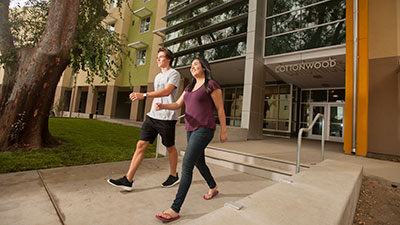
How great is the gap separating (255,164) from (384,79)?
6225mm

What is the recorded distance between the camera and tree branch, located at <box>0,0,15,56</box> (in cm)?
410

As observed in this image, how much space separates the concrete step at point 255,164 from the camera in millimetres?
3693

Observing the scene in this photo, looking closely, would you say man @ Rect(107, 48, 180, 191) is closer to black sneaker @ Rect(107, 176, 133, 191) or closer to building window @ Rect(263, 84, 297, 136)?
black sneaker @ Rect(107, 176, 133, 191)

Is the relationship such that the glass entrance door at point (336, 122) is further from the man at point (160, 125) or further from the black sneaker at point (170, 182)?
the man at point (160, 125)

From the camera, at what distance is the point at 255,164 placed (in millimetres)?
4320

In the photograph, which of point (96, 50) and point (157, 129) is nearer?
point (157, 129)

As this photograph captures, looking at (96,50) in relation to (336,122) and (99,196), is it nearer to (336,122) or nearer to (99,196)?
(99,196)

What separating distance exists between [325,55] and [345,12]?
1.80 m

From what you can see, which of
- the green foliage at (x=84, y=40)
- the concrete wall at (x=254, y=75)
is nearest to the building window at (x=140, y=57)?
the concrete wall at (x=254, y=75)

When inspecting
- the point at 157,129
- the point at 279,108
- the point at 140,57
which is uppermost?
the point at 140,57

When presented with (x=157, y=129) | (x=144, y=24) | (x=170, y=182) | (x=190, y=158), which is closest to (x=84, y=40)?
(x=157, y=129)

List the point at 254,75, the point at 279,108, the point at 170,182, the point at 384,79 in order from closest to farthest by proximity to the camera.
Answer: the point at 170,182
the point at 384,79
the point at 254,75
the point at 279,108

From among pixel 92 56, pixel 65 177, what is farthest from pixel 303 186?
pixel 92 56

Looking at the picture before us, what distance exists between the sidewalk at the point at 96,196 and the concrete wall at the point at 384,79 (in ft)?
19.6
